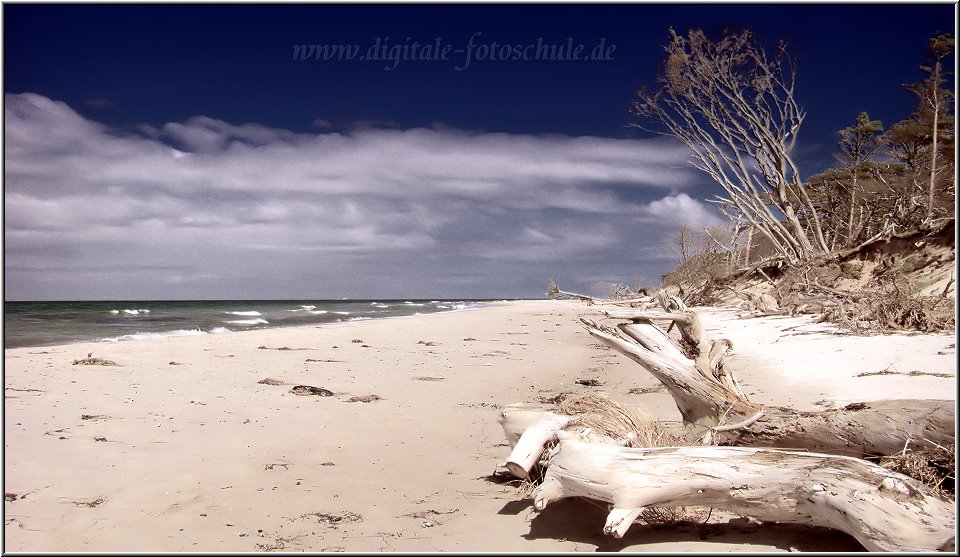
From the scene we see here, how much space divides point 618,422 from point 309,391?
4.84 meters

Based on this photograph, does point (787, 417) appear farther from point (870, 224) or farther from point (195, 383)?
point (870, 224)

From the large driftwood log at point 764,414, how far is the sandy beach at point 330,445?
694mm

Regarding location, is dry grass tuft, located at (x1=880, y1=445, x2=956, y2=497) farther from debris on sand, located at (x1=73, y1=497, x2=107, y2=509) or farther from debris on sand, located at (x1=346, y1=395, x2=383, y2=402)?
debris on sand, located at (x1=346, y1=395, x2=383, y2=402)

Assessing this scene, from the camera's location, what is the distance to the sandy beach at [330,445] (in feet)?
11.1

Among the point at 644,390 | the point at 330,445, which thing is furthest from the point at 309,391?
the point at 644,390

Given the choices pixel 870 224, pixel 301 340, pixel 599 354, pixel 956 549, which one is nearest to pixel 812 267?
pixel 870 224

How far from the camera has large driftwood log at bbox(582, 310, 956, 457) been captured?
3.24 metres

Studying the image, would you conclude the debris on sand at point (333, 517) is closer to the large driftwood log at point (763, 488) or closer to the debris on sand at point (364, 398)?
the large driftwood log at point (763, 488)

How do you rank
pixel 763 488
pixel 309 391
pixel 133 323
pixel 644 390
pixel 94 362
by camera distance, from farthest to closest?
pixel 133 323 < pixel 94 362 < pixel 644 390 < pixel 309 391 < pixel 763 488

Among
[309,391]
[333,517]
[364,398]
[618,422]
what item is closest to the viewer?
[333,517]

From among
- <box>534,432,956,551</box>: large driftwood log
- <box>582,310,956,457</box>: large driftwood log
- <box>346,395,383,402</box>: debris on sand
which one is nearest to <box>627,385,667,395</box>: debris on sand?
<box>582,310,956,457</box>: large driftwood log

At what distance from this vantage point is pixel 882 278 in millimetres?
15172

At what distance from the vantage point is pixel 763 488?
297 cm

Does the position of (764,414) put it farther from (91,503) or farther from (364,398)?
(364,398)
